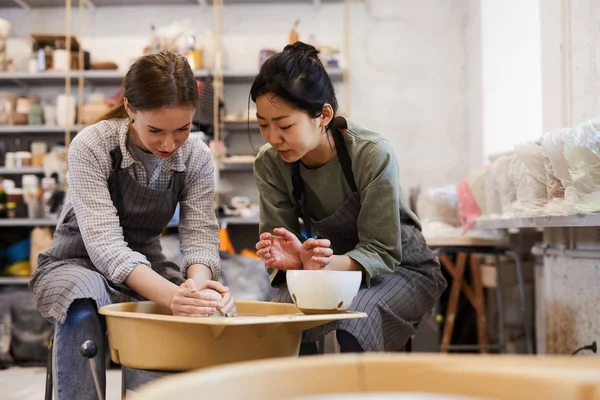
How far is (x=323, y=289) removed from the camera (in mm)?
1239

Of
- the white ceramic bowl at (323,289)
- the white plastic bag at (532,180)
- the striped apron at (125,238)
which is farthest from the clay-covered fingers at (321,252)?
the white plastic bag at (532,180)

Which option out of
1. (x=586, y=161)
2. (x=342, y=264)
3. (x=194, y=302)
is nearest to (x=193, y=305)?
(x=194, y=302)

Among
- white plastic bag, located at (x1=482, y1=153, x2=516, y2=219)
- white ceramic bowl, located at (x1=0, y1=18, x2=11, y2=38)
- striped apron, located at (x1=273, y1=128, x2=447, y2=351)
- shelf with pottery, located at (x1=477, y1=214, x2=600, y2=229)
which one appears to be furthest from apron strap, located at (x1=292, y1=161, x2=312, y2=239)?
white ceramic bowl, located at (x1=0, y1=18, x2=11, y2=38)

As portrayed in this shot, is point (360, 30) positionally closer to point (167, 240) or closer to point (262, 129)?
point (167, 240)

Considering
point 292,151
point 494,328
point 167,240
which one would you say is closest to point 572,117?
point 292,151

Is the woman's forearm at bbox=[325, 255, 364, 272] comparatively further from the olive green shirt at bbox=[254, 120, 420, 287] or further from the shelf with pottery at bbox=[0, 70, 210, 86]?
the shelf with pottery at bbox=[0, 70, 210, 86]

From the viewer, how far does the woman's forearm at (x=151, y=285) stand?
141 cm

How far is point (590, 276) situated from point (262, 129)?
4.11 ft

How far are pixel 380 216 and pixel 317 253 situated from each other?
268mm

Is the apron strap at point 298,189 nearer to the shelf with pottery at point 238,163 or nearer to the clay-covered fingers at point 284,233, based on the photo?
the clay-covered fingers at point 284,233

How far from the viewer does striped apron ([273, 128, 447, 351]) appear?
4.98ft

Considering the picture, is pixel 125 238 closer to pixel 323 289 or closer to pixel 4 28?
pixel 323 289

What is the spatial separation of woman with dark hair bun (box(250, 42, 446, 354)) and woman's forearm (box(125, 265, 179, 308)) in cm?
22

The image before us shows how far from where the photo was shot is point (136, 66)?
159cm
